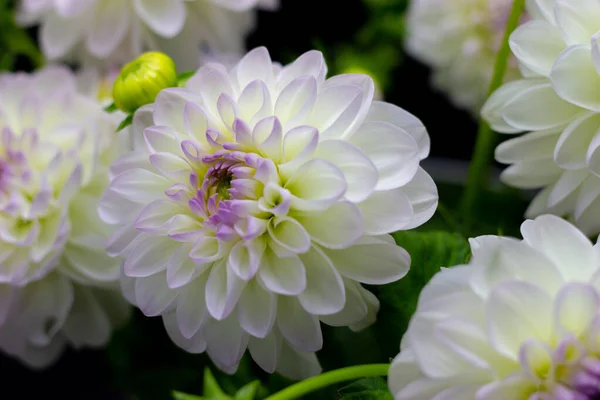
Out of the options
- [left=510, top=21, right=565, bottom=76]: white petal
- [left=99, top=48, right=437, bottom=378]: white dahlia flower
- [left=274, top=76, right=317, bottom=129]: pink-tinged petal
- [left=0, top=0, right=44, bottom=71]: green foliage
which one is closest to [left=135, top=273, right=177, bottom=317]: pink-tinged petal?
[left=99, top=48, right=437, bottom=378]: white dahlia flower

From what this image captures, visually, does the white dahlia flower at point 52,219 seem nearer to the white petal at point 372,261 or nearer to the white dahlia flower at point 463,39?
the white petal at point 372,261

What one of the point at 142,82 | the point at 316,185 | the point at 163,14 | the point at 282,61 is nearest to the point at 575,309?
the point at 316,185

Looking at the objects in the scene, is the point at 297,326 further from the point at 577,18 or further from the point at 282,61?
the point at 282,61

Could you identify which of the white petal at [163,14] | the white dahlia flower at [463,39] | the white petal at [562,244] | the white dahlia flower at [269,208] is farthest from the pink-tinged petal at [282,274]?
the white dahlia flower at [463,39]

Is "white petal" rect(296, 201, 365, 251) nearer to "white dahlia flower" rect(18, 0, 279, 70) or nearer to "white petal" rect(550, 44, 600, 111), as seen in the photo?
"white petal" rect(550, 44, 600, 111)

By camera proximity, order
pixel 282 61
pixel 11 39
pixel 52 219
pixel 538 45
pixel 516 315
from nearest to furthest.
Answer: pixel 516 315, pixel 538 45, pixel 52 219, pixel 11 39, pixel 282 61

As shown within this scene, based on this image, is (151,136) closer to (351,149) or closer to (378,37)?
(351,149)
